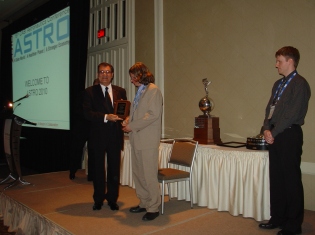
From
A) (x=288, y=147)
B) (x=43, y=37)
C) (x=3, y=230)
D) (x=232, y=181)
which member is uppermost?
(x=43, y=37)

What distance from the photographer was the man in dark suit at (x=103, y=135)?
2.99 meters

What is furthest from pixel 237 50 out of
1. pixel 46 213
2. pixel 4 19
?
pixel 4 19

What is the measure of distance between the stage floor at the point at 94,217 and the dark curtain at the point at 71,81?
2.04m

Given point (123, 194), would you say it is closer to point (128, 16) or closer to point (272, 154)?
point (272, 154)

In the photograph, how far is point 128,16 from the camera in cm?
505

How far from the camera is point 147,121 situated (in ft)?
8.66

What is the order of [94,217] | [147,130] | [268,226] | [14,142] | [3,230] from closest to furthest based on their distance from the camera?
1. [268,226]
2. [147,130]
3. [94,217]
4. [3,230]
5. [14,142]

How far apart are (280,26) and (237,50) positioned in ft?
1.75

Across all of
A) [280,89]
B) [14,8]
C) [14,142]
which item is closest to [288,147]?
[280,89]

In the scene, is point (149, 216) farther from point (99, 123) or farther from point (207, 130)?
point (207, 130)

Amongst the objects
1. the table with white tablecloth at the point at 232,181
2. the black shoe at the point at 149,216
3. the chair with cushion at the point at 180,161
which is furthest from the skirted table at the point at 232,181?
the black shoe at the point at 149,216

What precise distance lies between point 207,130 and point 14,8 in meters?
6.69

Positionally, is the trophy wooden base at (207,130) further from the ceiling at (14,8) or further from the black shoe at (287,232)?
the ceiling at (14,8)

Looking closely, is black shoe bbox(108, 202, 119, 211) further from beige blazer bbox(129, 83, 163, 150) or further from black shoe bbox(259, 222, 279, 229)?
black shoe bbox(259, 222, 279, 229)
